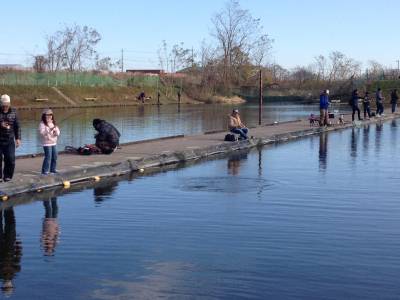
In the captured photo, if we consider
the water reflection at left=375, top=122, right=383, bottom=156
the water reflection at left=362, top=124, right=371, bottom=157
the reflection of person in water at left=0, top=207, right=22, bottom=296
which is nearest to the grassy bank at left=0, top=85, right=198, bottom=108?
the water reflection at left=375, top=122, right=383, bottom=156

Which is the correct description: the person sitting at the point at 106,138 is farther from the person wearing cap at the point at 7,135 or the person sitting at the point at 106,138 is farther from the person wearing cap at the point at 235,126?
the person wearing cap at the point at 235,126

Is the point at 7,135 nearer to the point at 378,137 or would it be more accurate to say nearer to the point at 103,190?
the point at 103,190

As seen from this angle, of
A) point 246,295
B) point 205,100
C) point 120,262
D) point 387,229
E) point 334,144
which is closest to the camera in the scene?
point 246,295

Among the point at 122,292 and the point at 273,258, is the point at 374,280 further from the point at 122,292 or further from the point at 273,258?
the point at 122,292

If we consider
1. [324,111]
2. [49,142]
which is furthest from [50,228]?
[324,111]

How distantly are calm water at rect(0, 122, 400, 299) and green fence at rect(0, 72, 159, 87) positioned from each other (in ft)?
198

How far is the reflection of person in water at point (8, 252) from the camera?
23.4 ft

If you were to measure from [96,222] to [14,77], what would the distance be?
64991 millimetres

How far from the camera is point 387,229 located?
9648 mm

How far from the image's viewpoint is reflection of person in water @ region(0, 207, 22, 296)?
23.4 feet

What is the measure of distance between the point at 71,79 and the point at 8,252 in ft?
239

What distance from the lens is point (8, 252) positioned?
8328 millimetres

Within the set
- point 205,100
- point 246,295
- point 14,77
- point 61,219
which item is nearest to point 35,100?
point 14,77

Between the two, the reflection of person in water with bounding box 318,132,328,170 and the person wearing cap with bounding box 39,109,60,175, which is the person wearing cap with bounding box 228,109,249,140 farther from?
the person wearing cap with bounding box 39,109,60,175
